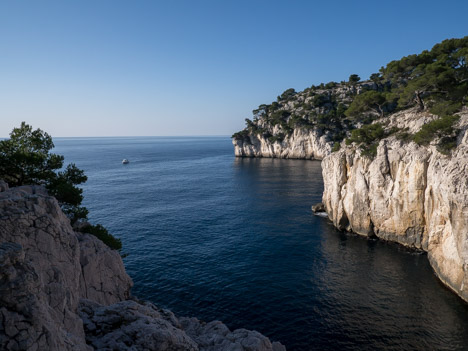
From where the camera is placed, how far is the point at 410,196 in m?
36.9

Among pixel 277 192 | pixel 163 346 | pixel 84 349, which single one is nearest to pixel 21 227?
pixel 84 349

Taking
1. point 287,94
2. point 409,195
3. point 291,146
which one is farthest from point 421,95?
point 287,94

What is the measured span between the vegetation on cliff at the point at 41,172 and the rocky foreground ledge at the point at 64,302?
470 centimetres

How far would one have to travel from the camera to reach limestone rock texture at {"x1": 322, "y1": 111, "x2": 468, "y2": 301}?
1071 inches

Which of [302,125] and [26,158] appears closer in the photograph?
[26,158]

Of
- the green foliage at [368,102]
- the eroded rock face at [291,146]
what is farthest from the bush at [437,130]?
the eroded rock face at [291,146]

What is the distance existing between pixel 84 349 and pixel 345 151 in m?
47.6

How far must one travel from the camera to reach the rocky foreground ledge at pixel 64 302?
324 inches

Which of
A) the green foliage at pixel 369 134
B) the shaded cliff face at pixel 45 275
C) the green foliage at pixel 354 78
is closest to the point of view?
the shaded cliff face at pixel 45 275

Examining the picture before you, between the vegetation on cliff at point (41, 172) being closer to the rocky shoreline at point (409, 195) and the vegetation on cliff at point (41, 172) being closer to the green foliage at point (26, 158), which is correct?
the green foliage at point (26, 158)

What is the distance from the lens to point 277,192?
238ft

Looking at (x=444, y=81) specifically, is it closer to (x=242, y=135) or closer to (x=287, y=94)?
(x=242, y=135)

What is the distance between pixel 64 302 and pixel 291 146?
5081 inches

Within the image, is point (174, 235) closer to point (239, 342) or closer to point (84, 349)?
point (239, 342)
